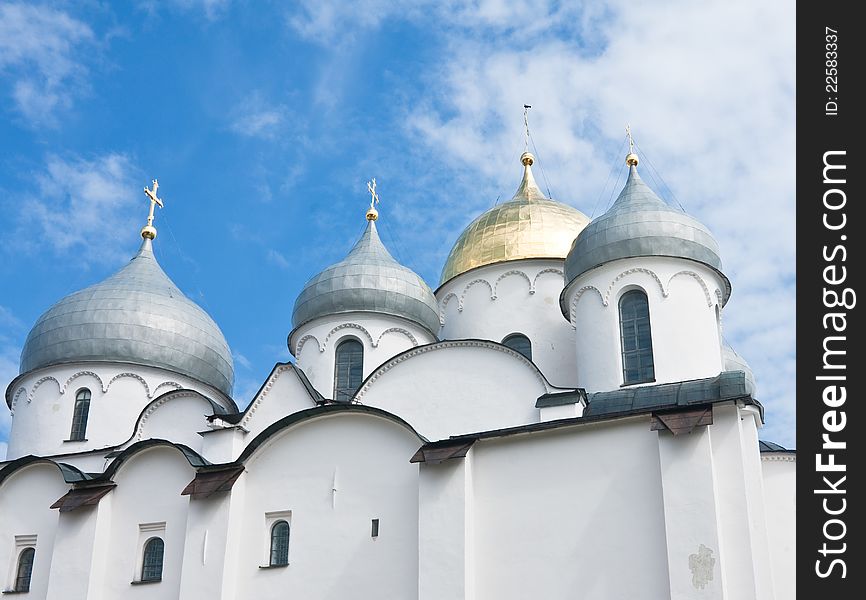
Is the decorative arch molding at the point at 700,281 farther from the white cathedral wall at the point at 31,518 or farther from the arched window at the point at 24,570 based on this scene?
the arched window at the point at 24,570

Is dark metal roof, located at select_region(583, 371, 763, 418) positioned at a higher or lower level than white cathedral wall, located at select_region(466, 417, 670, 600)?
higher

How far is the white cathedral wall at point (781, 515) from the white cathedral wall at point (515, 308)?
177 inches

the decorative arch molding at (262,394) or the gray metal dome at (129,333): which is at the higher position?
the gray metal dome at (129,333)

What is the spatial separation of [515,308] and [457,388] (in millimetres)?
4210

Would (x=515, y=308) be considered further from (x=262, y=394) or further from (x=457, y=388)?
(x=262, y=394)

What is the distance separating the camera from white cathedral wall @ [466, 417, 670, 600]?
10523 millimetres

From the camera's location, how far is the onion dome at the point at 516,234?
18.9m

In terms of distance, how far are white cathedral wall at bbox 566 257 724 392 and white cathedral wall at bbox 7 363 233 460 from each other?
705cm

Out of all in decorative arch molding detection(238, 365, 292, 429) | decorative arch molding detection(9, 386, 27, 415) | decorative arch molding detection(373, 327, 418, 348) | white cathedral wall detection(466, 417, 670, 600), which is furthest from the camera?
decorative arch molding detection(9, 386, 27, 415)

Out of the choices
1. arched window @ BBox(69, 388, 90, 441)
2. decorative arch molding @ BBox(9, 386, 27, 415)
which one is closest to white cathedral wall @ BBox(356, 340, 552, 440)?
arched window @ BBox(69, 388, 90, 441)

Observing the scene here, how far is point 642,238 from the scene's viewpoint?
15258 mm

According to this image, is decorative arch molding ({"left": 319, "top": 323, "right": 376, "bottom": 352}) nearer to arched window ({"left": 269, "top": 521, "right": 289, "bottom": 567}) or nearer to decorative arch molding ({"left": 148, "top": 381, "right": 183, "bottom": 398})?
decorative arch molding ({"left": 148, "top": 381, "right": 183, "bottom": 398})

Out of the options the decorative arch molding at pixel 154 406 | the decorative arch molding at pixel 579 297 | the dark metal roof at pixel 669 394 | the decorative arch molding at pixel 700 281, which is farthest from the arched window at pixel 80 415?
the decorative arch molding at pixel 700 281

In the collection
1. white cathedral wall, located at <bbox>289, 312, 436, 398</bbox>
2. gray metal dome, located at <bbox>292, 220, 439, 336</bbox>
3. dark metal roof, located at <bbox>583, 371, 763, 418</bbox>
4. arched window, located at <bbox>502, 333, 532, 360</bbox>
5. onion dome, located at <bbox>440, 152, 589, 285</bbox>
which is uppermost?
onion dome, located at <bbox>440, 152, 589, 285</bbox>
